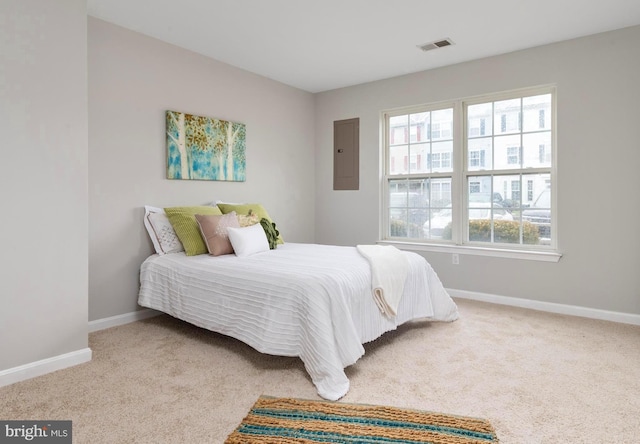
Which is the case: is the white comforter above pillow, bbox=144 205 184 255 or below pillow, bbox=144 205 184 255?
below

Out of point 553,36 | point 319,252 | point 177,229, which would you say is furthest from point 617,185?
point 177,229

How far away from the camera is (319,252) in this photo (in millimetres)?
3430

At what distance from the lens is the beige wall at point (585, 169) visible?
3.40 m

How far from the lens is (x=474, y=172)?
426cm

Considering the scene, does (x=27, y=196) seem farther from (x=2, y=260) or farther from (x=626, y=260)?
(x=626, y=260)

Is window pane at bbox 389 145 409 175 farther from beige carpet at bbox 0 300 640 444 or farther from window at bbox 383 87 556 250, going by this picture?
beige carpet at bbox 0 300 640 444

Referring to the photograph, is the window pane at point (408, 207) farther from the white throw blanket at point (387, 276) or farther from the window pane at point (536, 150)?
the white throw blanket at point (387, 276)

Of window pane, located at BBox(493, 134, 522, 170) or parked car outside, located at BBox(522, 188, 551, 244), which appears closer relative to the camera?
parked car outside, located at BBox(522, 188, 551, 244)

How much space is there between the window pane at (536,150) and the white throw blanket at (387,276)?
1841mm

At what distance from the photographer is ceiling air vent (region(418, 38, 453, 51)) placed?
3.65 meters

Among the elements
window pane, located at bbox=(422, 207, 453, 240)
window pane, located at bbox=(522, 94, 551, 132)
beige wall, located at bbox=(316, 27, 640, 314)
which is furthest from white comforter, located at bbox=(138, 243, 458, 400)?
window pane, located at bbox=(522, 94, 551, 132)

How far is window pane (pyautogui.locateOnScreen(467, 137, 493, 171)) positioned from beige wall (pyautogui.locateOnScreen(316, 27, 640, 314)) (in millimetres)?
508

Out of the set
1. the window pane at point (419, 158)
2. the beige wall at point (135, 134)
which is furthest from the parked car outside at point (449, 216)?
the beige wall at point (135, 134)

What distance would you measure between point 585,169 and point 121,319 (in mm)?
4299
